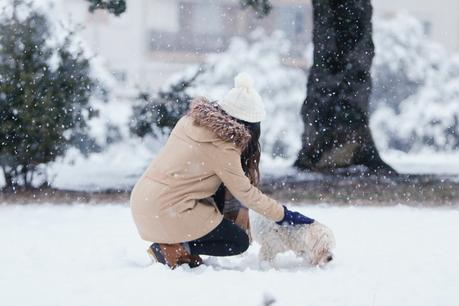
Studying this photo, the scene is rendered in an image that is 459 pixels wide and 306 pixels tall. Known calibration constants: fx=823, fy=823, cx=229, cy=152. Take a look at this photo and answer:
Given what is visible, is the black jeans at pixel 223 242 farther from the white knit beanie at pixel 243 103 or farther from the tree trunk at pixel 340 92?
the tree trunk at pixel 340 92

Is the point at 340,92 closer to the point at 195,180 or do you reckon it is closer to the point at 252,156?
the point at 252,156

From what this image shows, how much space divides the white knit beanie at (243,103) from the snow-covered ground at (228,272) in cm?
93

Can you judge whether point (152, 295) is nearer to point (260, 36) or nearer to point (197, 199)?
point (197, 199)

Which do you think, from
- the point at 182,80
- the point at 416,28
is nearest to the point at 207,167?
the point at 182,80

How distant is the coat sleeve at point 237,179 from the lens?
187 inches

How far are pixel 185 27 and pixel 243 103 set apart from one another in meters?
24.9

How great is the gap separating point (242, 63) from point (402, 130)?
4.33 m

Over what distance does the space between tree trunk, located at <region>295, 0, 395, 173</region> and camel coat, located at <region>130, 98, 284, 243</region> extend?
593 cm

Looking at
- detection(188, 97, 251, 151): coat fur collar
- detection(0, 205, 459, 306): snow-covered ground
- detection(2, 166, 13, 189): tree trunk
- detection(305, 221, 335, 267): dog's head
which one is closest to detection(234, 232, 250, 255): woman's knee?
detection(0, 205, 459, 306): snow-covered ground

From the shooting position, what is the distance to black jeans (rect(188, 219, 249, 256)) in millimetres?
Result: 4949

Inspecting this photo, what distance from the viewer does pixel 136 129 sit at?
1040 cm

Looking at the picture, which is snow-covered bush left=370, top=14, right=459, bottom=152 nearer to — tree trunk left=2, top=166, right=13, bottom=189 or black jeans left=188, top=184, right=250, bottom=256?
tree trunk left=2, top=166, right=13, bottom=189

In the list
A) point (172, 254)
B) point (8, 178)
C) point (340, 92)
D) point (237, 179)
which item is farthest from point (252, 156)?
point (340, 92)

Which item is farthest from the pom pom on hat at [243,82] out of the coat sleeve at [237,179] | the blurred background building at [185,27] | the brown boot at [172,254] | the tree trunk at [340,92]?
the blurred background building at [185,27]
